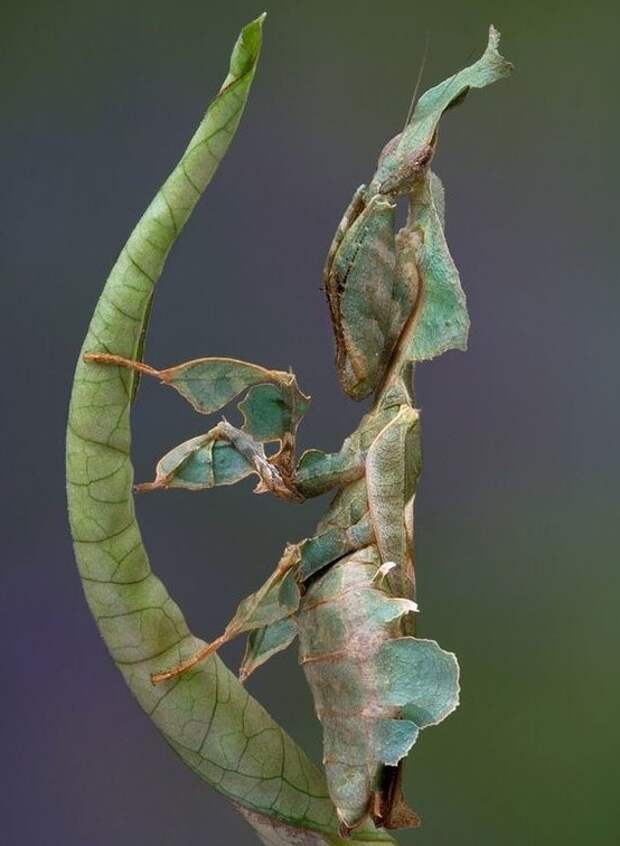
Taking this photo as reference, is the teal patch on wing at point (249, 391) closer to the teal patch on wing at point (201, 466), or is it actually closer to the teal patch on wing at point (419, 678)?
the teal patch on wing at point (201, 466)

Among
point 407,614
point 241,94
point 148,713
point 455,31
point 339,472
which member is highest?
point 455,31

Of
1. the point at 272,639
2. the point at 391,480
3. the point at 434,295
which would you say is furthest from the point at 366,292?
the point at 272,639

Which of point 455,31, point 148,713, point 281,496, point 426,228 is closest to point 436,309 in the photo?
point 426,228

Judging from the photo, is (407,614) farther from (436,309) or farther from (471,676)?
(471,676)

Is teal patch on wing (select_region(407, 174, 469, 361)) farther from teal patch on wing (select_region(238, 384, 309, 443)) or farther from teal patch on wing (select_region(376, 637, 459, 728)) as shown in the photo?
teal patch on wing (select_region(376, 637, 459, 728))

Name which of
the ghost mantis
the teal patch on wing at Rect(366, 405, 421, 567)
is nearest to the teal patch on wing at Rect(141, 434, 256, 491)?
the ghost mantis
